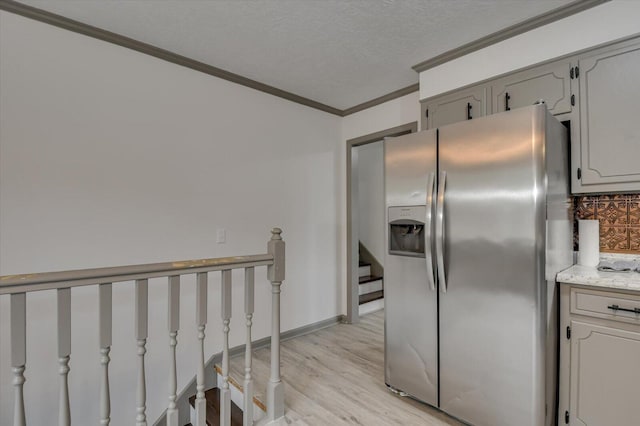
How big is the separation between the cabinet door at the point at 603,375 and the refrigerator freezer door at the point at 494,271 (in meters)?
0.26

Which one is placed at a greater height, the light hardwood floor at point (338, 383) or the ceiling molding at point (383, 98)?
the ceiling molding at point (383, 98)

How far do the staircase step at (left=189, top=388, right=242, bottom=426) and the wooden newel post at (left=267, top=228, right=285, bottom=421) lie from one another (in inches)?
16.0

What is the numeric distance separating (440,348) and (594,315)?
0.80 metres

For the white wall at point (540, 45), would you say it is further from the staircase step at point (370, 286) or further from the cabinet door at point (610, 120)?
the staircase step at point (370, 286)

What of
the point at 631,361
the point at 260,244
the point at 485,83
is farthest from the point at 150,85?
the point at 631,361

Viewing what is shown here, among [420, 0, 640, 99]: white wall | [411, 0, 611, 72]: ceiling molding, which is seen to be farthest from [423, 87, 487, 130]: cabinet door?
[411, 0, 611, 72]: ceiling molding

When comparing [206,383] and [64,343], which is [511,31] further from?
[206,383]

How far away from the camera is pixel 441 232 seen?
6.27 feet

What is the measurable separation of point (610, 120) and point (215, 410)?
10.4ft

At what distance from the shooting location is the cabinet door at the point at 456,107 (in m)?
2.40

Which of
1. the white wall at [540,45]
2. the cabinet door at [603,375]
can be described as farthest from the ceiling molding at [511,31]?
the cabinet door at [603,375]

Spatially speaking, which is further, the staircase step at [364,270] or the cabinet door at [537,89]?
the staircase step at [364,270]

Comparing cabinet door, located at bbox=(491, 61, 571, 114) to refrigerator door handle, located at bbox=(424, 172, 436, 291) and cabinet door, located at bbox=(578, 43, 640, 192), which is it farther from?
refrigerator door handle, located at bbox=(424, 172, 436, 291)

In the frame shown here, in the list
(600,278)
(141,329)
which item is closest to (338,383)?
(141,329)
